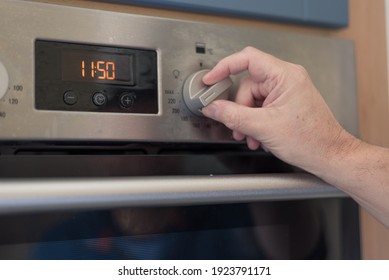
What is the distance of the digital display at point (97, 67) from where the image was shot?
0.51 metres

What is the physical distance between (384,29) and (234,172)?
335mm

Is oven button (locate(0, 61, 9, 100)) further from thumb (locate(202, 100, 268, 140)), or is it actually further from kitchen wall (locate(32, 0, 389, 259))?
kitchen wall (locate(32, 0, 389, 259))

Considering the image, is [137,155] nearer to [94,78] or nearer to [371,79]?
[94,78]

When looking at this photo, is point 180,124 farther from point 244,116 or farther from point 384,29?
point 384,29

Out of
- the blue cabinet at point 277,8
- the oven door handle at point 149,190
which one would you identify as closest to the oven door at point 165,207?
the oven door handle at point 149,190

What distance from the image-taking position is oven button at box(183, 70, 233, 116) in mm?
537

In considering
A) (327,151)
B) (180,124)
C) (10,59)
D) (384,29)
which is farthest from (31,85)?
(384,29)

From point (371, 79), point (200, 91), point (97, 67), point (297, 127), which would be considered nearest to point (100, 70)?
point (97, 67)

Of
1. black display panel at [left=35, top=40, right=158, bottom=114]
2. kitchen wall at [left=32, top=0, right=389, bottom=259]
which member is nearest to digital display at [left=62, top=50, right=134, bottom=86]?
black display panel at [left=35, top=40, right=158, bottom=114]

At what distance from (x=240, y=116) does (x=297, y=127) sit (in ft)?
0.22

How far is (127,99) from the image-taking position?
1.76 feet
